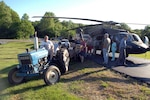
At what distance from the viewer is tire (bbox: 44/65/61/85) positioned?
10398mm

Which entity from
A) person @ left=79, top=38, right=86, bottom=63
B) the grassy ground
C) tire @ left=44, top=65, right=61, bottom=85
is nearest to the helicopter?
person @ left=79, top=38, right=86, bottom=63

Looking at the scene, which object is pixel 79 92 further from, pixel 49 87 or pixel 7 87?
pixel 7 87

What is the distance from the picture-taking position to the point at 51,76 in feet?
35.1

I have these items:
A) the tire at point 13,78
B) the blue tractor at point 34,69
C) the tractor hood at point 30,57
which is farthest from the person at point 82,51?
the tire at point 13,78

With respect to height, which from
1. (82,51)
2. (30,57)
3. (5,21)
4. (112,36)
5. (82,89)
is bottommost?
(82,89)

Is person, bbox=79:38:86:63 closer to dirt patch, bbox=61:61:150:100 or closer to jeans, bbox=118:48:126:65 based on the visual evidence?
jeans, bbox=118:48:126:65

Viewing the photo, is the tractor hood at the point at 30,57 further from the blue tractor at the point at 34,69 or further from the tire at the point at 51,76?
the tire at the point at 51,76

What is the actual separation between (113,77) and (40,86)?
324 cm

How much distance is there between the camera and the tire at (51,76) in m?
10.4

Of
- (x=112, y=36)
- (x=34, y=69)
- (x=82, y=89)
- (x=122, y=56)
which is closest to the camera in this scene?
(x=82, y=89)

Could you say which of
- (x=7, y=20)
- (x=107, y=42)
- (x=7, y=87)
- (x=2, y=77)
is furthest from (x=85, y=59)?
(x=7, y=20)

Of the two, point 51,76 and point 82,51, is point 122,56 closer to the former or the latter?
point 82,51

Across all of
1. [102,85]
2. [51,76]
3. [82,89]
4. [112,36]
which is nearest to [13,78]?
[51,76]

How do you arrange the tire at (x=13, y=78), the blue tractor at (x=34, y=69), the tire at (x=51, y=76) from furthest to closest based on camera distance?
1. the tire at (x=13, y=78)
2. the blue tractor at (x=34, y=69)
3. the tire at (x=51, y=76)
